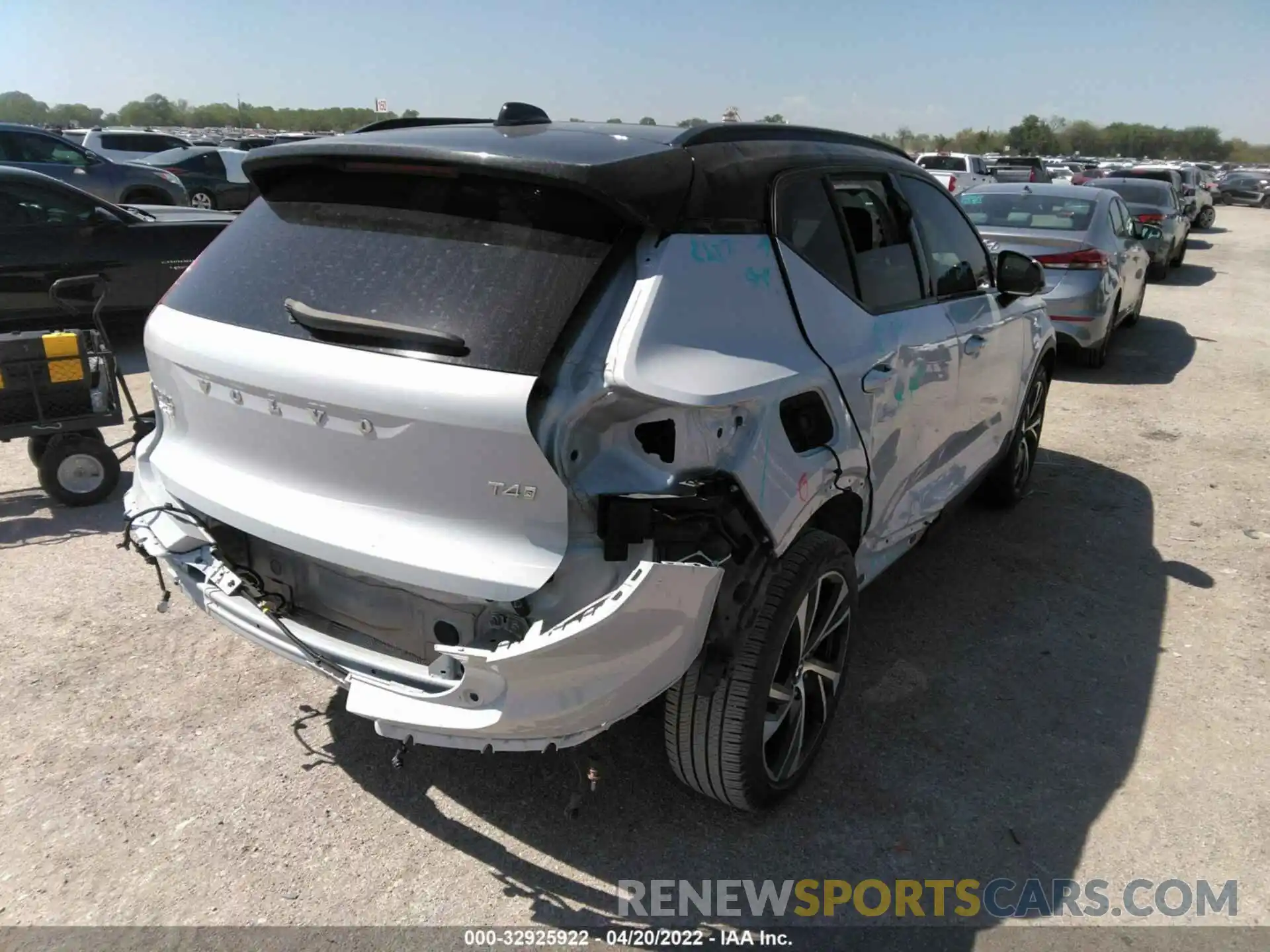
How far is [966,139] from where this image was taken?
284 ft

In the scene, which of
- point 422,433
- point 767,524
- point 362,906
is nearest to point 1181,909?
point 767,524

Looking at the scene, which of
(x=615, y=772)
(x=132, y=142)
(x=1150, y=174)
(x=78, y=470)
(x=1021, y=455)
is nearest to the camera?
(x=615, y=772)

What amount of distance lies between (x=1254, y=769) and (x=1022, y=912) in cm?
124

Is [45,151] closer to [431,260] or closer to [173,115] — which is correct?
[431,260]

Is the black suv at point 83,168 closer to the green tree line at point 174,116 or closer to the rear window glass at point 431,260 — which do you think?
the rear window glass at point 431,260

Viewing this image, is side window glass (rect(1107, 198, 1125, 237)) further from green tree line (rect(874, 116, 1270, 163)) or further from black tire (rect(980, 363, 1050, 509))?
green tree line (rect(874, 116, 1270, 163))

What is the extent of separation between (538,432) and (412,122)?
174 centimetres

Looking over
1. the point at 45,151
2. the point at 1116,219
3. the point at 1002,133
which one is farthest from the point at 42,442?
the point at 1002,133

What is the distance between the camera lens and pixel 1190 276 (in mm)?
17000

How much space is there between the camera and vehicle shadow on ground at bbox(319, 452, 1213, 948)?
2717mm

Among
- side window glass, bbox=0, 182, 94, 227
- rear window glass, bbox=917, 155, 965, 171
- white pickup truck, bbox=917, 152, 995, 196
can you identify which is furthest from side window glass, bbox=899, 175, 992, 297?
rear window glass, bbox=917, 155, 965, 171

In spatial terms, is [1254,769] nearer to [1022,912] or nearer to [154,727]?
[1022,912]

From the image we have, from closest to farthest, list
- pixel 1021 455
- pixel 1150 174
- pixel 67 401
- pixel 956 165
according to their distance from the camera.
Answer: pixel 67 401 → pixel 1021 455 → pixel 956 165 → pixel 1150 174

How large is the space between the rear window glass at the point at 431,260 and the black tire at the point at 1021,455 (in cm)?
330
